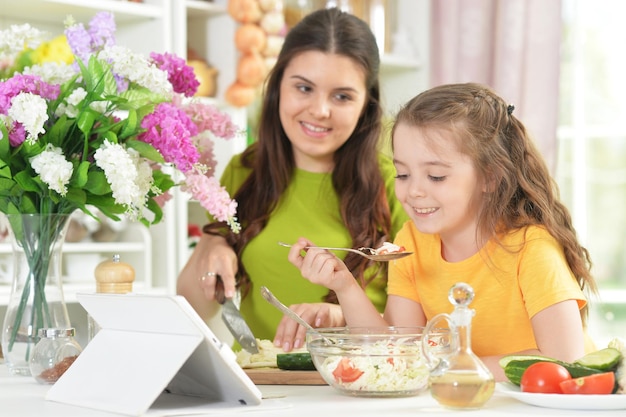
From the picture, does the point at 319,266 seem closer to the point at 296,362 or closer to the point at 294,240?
the point at 296,362

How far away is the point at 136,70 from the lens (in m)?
1.55

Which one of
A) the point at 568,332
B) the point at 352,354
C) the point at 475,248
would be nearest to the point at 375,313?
the point at 475,248

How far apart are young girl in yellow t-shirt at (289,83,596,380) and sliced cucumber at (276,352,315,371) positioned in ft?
0.91

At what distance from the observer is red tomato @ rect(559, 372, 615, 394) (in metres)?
1.11

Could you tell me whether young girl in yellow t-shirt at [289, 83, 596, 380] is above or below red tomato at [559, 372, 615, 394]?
above

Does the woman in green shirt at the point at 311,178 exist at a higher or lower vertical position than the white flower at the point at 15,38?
lower

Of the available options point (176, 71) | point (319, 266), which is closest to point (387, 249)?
point (319, 266)

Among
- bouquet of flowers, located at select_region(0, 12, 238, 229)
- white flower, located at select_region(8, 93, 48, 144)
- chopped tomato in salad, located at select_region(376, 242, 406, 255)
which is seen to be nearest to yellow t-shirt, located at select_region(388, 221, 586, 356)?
chopped tomato in salad, located at select_region(376, 242, 406, 255)

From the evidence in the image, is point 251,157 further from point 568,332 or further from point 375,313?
point 568,332

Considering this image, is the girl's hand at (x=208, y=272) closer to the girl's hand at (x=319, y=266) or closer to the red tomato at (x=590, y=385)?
the girl's hand at (x=319, y=266)

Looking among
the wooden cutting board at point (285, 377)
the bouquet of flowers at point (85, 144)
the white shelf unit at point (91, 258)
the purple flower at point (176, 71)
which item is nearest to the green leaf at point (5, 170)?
the bouquet of flowers at point (85, 144)

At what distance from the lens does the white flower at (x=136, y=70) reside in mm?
1550

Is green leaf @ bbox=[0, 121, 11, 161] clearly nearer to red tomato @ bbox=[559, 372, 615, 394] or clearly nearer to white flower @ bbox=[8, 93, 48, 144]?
white flower @ bbox=[8, 93, 48, 144]

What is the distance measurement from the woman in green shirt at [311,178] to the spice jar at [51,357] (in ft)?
2.29
